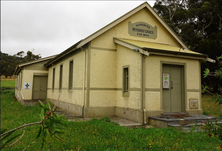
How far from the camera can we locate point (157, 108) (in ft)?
28.2

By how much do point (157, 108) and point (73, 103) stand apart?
5.19 meters

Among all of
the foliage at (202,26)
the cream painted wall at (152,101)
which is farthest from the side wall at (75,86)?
the foliage at (202,26)

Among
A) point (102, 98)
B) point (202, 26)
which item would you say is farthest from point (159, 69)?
point (202, 26)

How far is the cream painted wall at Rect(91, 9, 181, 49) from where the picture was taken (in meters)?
10.4

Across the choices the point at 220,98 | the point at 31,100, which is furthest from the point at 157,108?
the point at 31,100

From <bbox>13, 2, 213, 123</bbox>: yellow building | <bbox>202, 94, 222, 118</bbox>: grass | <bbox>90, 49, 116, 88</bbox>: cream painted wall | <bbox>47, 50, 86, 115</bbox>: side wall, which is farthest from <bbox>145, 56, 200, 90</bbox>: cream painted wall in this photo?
<bbox>47, 50, 86, 115</bbox>: side wall

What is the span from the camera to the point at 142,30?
37.0ft

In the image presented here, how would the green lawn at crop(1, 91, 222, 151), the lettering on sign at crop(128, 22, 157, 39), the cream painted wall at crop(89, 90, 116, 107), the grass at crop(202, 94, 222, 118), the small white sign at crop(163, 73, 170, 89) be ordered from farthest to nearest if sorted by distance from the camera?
the lettering on sign at crop(128, 22, 157, 39) < the grass at crop(202, 94, 222, 118) < the cream painted wall at crop(89, 90, 116, 107) < the small white sign at crop(163, 73, 170, 89) < the green lawn at crop(1, 91, 222, 151)

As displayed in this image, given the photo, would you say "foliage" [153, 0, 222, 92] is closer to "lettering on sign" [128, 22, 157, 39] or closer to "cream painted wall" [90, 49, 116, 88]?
"lettering on sign" [128, 22, 157, 39]

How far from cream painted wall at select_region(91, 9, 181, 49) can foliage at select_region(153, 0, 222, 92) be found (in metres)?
9.83

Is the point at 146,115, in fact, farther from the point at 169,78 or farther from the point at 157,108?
the point at 169,78

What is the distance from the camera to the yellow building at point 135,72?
8.59 m

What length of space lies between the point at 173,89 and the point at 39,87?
44.7 feet

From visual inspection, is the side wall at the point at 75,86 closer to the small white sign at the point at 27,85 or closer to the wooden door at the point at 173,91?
the wooden door at the point at 173,91
